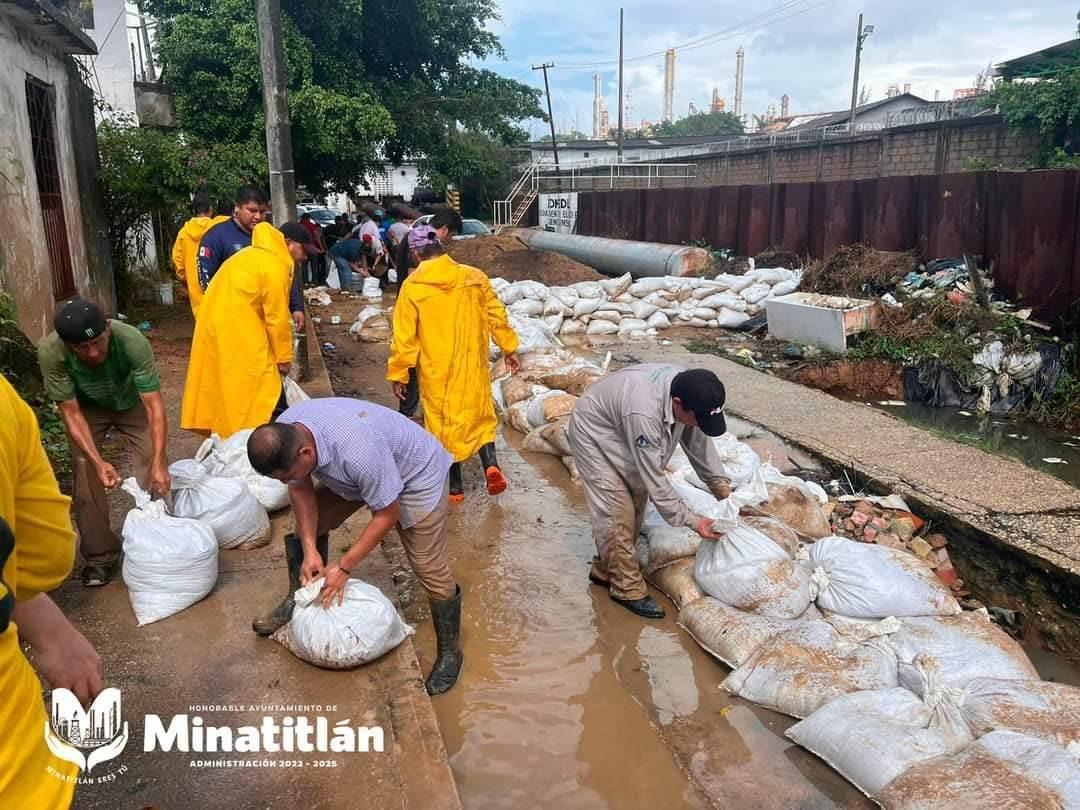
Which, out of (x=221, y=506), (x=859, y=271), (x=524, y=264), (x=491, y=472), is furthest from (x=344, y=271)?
(x=221, y=506)

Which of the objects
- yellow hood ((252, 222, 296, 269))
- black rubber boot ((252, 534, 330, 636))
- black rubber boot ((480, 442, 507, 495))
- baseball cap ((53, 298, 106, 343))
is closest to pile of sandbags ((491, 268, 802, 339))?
black rubber boot ((480, 442, 507, 495))

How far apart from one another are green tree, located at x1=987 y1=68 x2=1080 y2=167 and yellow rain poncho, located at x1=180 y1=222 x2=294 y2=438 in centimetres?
1206

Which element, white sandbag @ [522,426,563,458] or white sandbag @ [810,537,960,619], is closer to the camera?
white sandbag @ [810,537,960,619]

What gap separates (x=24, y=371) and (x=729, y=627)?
462 cm

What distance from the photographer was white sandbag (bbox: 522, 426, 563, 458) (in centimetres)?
522

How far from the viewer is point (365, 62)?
14.5 metres

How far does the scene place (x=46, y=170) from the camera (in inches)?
274

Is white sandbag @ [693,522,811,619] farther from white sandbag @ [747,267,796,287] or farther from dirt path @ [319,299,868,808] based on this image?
white sandbag @ [747,267,796,287]

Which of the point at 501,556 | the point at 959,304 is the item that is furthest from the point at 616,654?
the point at 959,304

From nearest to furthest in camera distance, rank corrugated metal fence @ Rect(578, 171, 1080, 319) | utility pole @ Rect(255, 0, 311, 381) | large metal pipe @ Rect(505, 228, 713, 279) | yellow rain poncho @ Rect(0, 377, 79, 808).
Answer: yellow rain poncho @ Rect(0, 377, 79, 808), utility pole @ Rect(255, 0, 311, 381), corrugated metal fence @ Rect(578, 171, 1080, 319), large metal pipe @ Rect(505, 228, 713, 279)

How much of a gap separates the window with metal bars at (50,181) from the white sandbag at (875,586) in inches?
255

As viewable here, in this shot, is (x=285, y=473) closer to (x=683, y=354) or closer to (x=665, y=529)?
(x=665, y=529)

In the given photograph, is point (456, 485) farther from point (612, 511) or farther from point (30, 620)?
point (30, 620)

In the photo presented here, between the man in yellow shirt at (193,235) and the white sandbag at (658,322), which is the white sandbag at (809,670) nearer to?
the man in yellow shirt at (193,235)
